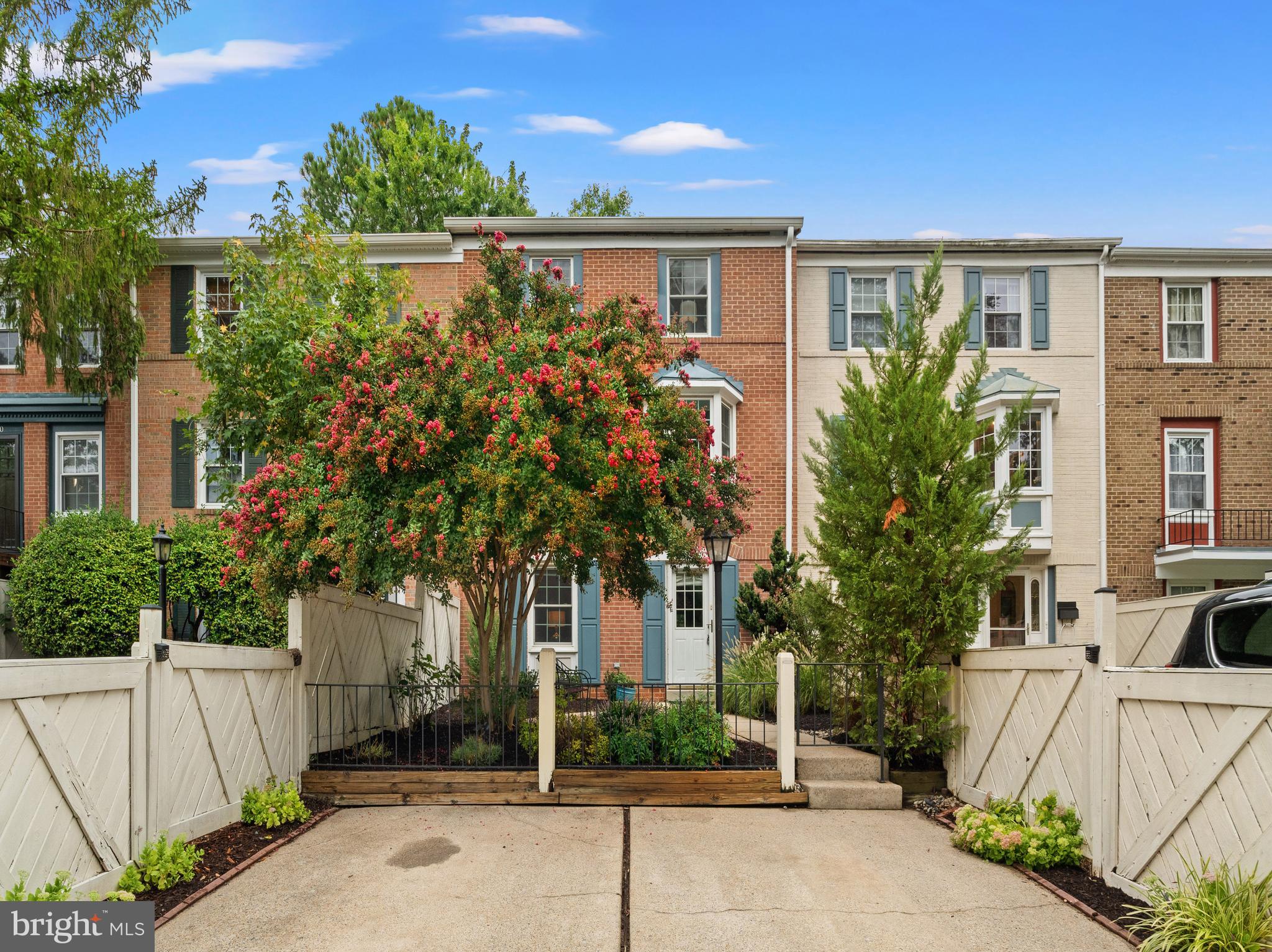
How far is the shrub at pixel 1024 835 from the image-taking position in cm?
662

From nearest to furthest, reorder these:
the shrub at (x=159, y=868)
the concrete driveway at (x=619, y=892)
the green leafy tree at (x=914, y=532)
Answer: the concrete driveway at (x=619, y=892), the shrub at (x=159, y=868), the green leafy tree at (x=914, y=532)

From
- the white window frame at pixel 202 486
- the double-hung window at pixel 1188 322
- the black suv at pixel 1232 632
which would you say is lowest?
the black suv at pixel 1232 632

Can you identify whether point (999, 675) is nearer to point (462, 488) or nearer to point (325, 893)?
point (462, 488)

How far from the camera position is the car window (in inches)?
266

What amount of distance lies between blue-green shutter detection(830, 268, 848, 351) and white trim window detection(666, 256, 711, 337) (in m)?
2.62

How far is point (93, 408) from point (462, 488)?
14.6 m

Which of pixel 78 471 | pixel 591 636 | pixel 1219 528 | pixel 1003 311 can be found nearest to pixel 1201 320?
pixel 1003 311

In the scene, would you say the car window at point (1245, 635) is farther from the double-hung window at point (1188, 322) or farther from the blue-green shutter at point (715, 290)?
the double-hung window at point (1188, 322)

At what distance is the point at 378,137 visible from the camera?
29.8 metres

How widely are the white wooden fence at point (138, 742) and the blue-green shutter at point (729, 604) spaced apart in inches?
361

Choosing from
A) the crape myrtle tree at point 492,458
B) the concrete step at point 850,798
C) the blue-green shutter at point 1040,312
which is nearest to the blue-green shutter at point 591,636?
the crape myrtle tree at point 492,458

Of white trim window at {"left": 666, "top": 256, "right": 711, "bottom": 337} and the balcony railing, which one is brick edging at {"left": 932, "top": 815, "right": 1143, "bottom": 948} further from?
the balcony railing

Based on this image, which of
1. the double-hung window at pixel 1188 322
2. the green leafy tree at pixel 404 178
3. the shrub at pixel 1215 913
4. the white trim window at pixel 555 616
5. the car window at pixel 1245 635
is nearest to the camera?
the shrub at pixel 1215 913

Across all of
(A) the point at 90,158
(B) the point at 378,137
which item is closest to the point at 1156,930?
(A) the point at 90,158
